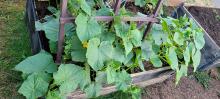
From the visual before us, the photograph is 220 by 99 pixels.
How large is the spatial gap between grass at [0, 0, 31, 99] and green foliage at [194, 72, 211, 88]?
176cm

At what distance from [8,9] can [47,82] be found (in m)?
1.37

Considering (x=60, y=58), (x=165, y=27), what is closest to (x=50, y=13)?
(x=60, y=58)

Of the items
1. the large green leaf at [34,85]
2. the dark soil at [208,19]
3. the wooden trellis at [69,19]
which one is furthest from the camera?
the dark soil at [208,19]

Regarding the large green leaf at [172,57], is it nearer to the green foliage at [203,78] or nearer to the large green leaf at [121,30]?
the large green leaf at [121,30]

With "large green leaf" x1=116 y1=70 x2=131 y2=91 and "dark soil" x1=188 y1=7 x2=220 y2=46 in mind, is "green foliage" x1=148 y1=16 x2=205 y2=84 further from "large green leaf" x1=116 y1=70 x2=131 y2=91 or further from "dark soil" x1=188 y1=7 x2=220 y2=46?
"dark soil" x1=188 y1=7 x2=220 y2=46

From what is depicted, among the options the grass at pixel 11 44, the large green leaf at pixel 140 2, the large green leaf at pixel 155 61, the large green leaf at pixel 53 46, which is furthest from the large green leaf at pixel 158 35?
the grass at pixel 11 44

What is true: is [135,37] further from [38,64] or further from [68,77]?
[38,64]

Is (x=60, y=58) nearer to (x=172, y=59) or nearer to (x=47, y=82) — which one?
(x=47, y=82)

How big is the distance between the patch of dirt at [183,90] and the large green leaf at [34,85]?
106cm

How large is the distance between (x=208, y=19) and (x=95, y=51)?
93.8 inches

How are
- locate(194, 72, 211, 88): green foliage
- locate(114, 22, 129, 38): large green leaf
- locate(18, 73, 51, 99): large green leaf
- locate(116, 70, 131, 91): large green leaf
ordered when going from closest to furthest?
locate(114, 22, 129, 38): large green leaf, locate(18, 73, 51, 99): large green leaf, locate(116, 70, 131, 91): large green leaf, locate(194, 72, 211, 88): green foliage

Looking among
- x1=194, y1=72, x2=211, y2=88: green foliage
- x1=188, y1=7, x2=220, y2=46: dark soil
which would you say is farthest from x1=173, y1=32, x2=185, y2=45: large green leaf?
x1=188, y1=7, x2=220, y2=46: dark soil

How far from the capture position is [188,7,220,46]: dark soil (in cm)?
377

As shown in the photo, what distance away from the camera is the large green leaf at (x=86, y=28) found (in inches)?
73.3
